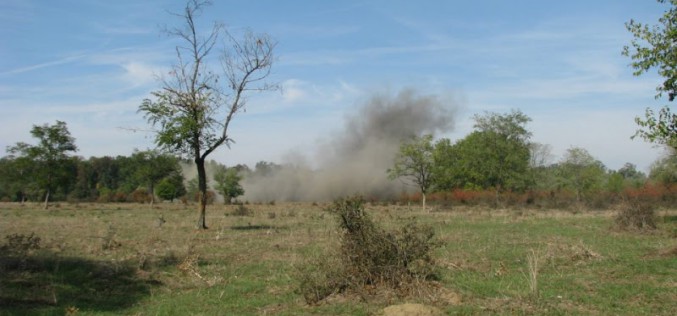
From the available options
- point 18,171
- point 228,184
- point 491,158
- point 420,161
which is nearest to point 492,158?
point 491,158

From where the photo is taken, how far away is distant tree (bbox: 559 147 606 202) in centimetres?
7312

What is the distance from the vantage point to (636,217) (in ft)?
77.0

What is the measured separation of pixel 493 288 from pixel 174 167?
57.2m

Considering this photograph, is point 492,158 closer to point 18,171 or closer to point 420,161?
point 420,161

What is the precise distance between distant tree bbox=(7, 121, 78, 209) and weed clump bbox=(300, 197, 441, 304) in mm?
44945

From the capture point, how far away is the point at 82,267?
1385 cm

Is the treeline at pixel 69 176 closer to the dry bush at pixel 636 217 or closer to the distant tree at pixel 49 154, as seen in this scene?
the distant tree at pixel 49 154

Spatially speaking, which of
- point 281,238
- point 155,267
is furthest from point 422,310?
point 281,238

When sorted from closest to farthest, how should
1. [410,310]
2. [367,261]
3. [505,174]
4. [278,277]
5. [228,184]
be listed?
1. [410,310]
2. [367,261]
3. [278,277]
4. [505,174]
5. [228,184]

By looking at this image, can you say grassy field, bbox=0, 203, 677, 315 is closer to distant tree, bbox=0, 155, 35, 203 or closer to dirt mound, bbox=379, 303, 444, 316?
dirt mound, bbox=379, 303, 444, 316

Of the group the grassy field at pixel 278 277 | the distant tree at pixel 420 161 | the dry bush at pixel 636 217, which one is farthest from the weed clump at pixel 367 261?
the distant tree at pixel 420 161

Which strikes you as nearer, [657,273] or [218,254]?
[657,273]

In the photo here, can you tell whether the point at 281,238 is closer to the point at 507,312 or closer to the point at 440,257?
the point at 440,257

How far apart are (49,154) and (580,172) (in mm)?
66556
